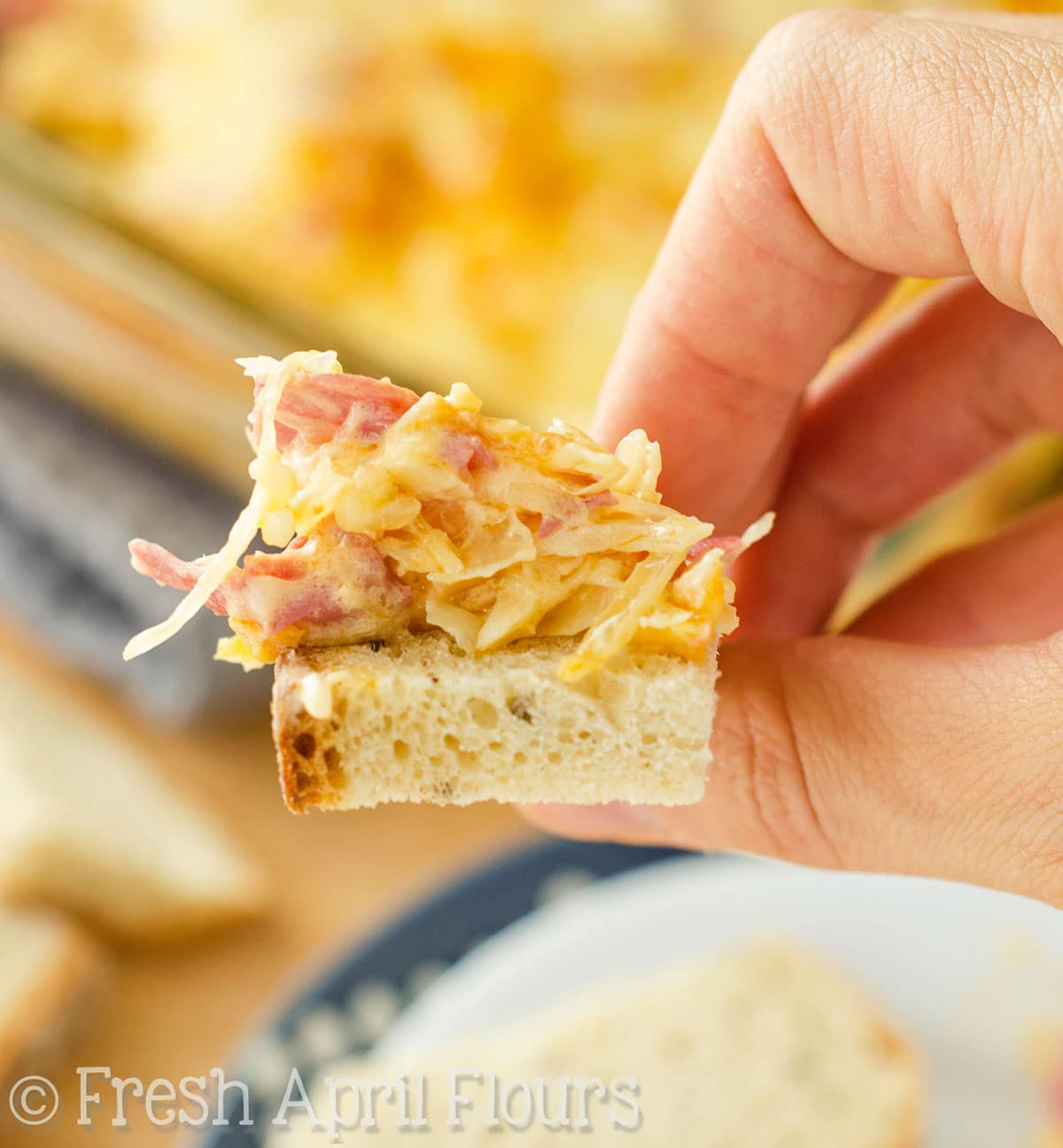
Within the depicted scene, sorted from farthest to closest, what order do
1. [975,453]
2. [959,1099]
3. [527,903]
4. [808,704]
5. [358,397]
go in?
1. [527,903]
2. [959,1099]
3. [975,453]
4. [808,704]
5. [358,397]

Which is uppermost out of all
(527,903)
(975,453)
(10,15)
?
(10,15)

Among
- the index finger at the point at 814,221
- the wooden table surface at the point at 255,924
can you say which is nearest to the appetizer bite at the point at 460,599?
the index finger at the point at 814,221

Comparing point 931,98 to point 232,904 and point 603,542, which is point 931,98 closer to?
point 603,542

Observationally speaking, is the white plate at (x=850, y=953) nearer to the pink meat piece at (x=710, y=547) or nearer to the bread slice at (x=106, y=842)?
the bread slice at (x=106, y=842)

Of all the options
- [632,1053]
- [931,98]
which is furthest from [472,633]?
[632,1053]

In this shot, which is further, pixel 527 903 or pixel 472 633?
pixel 527 903

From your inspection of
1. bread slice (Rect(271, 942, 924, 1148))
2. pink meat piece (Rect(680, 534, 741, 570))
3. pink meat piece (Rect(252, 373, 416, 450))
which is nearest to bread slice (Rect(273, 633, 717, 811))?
pink meat piece (Rect(680, 534, 741, 570))
